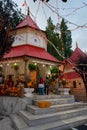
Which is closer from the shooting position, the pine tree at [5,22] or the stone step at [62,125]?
the stone step at [62,125]

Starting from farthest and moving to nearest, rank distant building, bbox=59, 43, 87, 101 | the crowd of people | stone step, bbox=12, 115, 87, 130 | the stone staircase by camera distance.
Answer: distant building, bbox=59, 43, 87, 101, the crowd of people, the stone staircase, stone step, bbox=12, 115, 87, 130

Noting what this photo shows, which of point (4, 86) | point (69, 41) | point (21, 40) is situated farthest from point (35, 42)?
point (69, 41)

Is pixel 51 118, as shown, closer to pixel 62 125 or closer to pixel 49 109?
pixel 62 125

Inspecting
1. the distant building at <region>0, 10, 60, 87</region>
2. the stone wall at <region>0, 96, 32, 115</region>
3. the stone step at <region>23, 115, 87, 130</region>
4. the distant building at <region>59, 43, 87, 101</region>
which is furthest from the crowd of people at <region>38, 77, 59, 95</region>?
the stone step at <region>23, 115, 87, 130</region>

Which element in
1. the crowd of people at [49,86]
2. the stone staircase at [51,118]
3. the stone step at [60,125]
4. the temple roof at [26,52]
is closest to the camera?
the stone step at [60,125]

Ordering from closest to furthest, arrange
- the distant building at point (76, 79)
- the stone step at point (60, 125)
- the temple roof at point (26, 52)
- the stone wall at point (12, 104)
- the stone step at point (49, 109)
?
the stone step at point (60, 125) < the stone step at point (49, 109) < the stone wall at point (12, 104) < the temple roof at point (26, 52) < the distant building at point (76, 79)

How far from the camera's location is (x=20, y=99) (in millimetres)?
11031

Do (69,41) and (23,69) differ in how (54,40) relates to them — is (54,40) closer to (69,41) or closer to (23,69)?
(69,41)

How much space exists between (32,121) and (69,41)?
25533 mm

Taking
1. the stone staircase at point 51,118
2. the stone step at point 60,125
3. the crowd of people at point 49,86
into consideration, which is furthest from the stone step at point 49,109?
the crowd of people at point 49,86

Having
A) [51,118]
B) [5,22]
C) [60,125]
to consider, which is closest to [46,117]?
[51,118]

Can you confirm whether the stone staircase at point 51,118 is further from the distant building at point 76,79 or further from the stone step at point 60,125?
the distant building at point 76,79

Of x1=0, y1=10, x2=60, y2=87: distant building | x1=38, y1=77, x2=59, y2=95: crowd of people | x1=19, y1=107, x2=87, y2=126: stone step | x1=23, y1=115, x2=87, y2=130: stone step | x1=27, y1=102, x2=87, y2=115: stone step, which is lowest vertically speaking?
x1=23, y1=115, x2=87, y2=130: stone step

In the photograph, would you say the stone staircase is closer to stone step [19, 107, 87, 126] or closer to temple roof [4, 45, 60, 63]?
stone step [19, 107, 87, 126]
